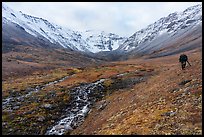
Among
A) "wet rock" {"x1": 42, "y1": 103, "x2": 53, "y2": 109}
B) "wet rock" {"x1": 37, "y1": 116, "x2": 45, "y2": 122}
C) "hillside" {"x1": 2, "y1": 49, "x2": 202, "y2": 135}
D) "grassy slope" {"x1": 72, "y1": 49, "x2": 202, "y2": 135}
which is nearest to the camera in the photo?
"grassy slope" {"x1": 72, "y1": 49, "x2": 202, "y2": 135}

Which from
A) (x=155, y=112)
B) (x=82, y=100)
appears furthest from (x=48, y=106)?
(x=155, y=112)

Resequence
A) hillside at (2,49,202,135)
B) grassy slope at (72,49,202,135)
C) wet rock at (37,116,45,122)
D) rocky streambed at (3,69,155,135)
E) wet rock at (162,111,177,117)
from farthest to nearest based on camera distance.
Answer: wet rock at (37,116,45,122) → rocky streambed at (3,69,155,135) → wet rock at (162,111,177,117) → hillside at (2,49,202,135) → grassy slope at (72,49,202,135)

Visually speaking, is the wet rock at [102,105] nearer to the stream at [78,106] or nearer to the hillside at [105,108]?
the hillside at [105,108]

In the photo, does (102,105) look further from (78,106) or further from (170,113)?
(170,113)

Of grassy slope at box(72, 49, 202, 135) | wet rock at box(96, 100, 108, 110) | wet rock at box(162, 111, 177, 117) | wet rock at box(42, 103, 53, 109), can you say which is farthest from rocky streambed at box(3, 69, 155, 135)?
wet rock at box(162, 111, 177, 117)

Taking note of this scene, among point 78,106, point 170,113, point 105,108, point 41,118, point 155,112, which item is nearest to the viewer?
point 170,113

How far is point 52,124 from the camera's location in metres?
41.8

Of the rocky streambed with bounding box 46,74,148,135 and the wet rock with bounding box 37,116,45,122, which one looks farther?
the wet rock with bounding box 37,116,45,122

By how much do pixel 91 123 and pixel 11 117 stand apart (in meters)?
11.4

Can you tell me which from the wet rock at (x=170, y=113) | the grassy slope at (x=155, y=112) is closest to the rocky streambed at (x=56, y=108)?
the grassy slope at (x=155, y=112)

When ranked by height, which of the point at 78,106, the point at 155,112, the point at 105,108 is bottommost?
the point at 105,108

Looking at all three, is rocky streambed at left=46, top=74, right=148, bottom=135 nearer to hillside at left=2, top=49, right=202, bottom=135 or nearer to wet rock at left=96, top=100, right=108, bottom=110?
hillside at left=2, top=49, right=202, bottom=135

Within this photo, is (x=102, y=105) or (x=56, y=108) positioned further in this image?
(x=102, y=105)

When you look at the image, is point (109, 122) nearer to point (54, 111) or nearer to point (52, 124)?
point (52, 124)
